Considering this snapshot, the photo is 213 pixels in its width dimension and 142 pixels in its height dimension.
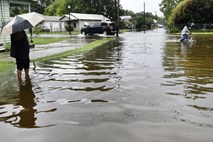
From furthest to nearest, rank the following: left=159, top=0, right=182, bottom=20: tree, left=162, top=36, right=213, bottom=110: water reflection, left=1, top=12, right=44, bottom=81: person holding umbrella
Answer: left=159, top=0, right=182, bottom=20: tree → left=1, top=12, right=44, bottom=81: person holding umbrella → left=162, top=36, right=213, bottom=110: water reflection

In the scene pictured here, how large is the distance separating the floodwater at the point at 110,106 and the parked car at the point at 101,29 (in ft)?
104

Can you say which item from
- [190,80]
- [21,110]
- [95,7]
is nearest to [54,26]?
[95,7]

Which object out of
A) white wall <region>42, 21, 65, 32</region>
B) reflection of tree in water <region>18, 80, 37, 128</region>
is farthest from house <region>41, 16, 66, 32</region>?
reflection of tree in water <region>18, 80, 37, 128</region>

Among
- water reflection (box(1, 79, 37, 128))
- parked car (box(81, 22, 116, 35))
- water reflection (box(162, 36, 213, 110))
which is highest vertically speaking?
parked car (box(81, 22, 116, 35))

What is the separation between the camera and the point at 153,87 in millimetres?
8195

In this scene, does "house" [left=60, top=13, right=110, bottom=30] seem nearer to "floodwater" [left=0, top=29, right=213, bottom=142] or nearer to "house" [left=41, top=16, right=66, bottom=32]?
"house" [left=41, top=16, right=66, bottom=32]

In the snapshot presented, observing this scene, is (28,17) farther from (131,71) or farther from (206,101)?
(206,101)

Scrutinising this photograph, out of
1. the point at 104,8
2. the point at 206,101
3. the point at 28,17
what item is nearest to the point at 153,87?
the point at 206,101

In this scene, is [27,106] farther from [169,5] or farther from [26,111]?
[169,5]

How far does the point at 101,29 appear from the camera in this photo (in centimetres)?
4341

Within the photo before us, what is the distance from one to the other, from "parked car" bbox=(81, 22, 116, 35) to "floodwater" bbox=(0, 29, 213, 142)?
1250 inches

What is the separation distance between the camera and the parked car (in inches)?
1666

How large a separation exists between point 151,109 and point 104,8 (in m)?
80.8

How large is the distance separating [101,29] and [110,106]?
37.4 meters
